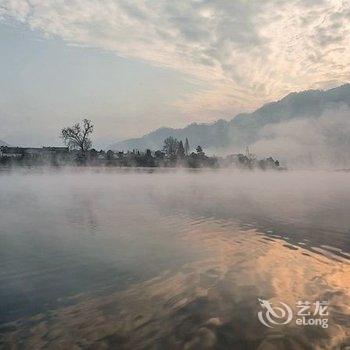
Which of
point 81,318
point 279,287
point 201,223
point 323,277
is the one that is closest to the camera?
point 81,318

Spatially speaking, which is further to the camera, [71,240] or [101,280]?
[71,240]

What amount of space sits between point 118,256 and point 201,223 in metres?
12.3

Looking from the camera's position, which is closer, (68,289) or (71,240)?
(68,289)

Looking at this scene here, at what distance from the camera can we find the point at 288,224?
1252 inches

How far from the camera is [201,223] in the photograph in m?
31.2

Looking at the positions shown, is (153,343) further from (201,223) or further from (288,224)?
(288,224)

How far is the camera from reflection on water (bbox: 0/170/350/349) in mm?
11305

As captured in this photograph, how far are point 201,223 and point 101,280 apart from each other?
15.9 m

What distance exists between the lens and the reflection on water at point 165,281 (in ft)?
37.1

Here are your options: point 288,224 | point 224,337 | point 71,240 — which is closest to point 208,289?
point 224,337

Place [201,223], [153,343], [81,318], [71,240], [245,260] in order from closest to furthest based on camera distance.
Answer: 1. [153,343]
2. [81,318]
3. [245,260]
4. [71,240]
5. [201,223]

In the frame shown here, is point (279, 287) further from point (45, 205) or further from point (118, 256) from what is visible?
point (45, 205)

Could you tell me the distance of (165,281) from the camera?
1605 cm

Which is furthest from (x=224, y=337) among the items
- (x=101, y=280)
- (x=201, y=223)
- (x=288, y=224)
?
(x=288, y=224)
